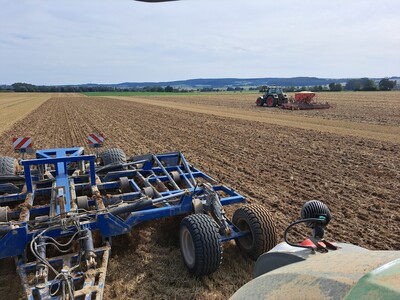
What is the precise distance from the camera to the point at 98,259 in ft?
12.8

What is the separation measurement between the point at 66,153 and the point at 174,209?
375 centimetres

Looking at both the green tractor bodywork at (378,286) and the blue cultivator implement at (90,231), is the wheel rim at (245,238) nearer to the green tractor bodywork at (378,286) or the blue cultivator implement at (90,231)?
the blue cultivator implement at (90,231)

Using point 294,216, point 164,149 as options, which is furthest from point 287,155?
point 294,216

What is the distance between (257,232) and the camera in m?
4.09

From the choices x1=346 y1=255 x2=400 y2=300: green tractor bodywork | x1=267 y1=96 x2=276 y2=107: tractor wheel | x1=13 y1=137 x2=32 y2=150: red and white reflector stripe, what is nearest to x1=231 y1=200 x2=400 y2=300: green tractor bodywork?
x1=346 y1=255 x2=400 y2=300: green tractor bodywork

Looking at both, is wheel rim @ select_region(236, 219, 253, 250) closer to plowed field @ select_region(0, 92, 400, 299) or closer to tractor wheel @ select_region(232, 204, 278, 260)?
tractor wheel @ select_region(232, 204, 278, 260)

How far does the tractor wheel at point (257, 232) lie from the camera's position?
408cm

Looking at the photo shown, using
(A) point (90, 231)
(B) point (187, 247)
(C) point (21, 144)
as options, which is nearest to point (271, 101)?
(C) point (21, 144)

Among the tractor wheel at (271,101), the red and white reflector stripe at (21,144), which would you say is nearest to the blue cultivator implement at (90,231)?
the red and white reflector stripe at (21,144)

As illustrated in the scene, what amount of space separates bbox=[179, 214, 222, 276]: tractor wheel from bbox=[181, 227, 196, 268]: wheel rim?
15 mm

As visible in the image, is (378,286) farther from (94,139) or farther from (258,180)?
(94,139)

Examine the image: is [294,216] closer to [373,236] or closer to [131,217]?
[373,236]

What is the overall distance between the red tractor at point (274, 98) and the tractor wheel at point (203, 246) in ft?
90.9

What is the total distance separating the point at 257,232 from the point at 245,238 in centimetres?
36
